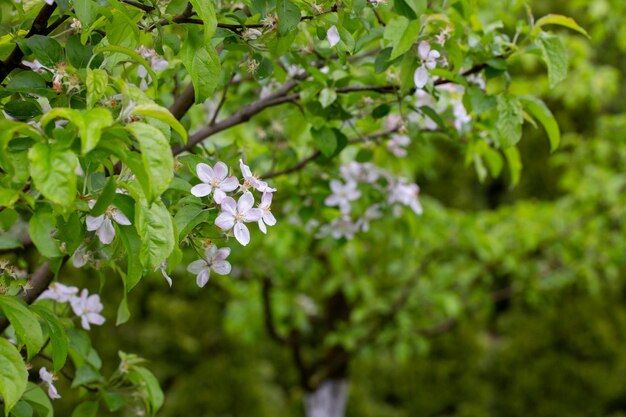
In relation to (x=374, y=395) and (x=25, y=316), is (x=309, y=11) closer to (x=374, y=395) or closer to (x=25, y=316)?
(x=25, y=316)

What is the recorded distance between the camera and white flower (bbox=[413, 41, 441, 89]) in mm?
1326

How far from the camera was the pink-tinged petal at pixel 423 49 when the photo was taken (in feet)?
4.33

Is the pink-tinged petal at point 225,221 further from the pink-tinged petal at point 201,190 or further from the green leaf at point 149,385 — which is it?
the green leaf at point 149,385

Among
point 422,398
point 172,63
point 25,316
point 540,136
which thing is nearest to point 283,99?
point 172,63

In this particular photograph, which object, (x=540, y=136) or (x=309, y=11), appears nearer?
(x=309, y=11)

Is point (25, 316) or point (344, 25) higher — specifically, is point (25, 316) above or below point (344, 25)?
below

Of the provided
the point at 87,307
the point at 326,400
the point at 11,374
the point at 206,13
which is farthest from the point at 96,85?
the point at 326,400

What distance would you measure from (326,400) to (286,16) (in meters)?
3.31

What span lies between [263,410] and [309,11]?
4.16 metres

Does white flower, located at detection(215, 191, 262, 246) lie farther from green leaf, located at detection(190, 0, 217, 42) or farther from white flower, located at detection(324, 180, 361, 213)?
white flower, located at detection(324, 180, 361, 213)

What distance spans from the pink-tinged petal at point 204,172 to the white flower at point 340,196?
893 millimetres

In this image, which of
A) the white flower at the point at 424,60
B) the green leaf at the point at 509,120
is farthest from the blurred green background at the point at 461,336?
the white flower at the point at 424,60

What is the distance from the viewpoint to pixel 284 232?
9.64ft

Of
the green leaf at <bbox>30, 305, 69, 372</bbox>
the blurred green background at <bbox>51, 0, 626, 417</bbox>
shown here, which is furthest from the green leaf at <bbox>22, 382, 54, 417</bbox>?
the blurred green background at <bbox>51, 0, 626, 417</bbox>
